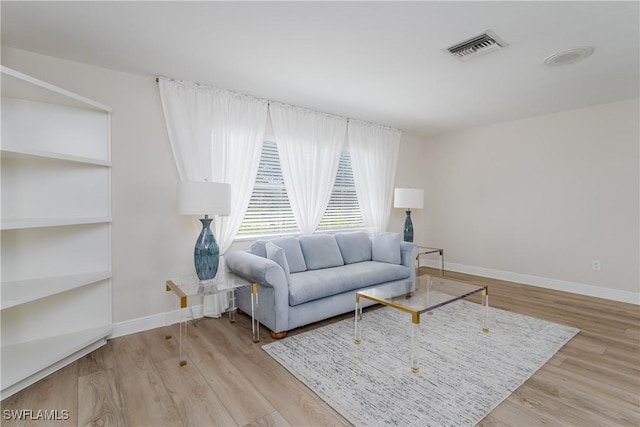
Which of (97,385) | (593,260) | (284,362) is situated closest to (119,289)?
(97,385)

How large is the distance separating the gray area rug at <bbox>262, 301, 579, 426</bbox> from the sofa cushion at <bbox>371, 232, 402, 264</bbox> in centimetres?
78

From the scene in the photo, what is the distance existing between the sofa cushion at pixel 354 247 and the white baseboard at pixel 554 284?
211cm

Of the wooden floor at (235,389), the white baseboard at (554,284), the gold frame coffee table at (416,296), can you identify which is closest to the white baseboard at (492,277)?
the white baseboard at (554,284)

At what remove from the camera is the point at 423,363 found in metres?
2.17

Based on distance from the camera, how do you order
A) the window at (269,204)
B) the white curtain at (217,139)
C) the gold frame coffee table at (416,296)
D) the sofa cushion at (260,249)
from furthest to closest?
1. the window at (269,204)
2. the sofa cushion at (260,249)
3. the white curtain at (217,139)
4. the gold frame coffee table at (416,296)

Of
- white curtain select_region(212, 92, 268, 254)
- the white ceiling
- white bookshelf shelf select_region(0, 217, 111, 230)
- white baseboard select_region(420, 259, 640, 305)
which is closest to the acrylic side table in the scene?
white curtain select_region(212, 92, 268, 254)

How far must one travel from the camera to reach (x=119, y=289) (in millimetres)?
2688

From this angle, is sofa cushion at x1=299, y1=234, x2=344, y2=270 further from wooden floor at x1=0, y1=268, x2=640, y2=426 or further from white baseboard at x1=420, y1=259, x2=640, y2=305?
white baseboard at x1=420, y1=259, x2=640, y2=305

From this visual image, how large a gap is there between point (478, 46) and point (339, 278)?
2255 millimetres

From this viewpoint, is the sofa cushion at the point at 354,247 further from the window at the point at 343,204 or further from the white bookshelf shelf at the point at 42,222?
the white bookshelf shelf at the point at 42,222

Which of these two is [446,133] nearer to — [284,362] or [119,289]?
[284,362]

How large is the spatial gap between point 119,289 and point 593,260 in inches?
211

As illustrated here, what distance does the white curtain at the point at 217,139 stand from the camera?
9.62 feet

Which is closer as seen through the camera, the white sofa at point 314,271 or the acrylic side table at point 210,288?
the acrylic side table at point 210,288
